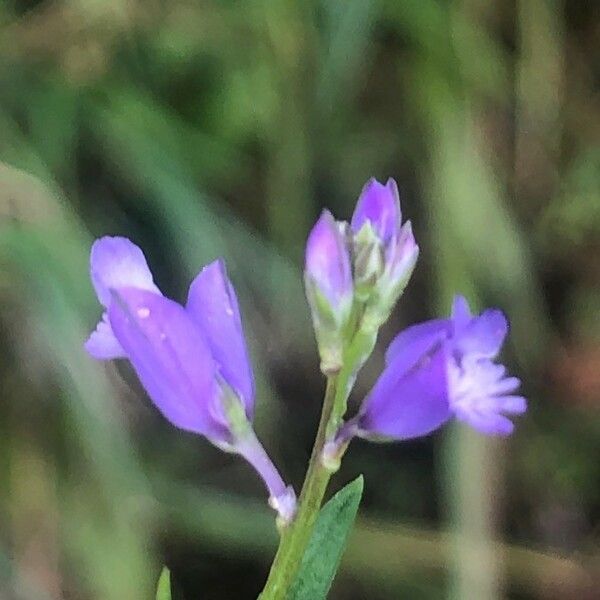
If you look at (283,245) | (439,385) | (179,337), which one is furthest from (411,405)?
(283,245)

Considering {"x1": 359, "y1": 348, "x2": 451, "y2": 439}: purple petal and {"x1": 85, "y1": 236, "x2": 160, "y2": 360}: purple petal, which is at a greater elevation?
{"x1": 85, "y1": 236, "x2": 160, "y2": 360}: purple petal

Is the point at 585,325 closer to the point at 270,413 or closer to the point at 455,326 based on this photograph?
the point at 270,413

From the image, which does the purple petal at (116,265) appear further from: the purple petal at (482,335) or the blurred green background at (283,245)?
the blurred green background at (283,245)

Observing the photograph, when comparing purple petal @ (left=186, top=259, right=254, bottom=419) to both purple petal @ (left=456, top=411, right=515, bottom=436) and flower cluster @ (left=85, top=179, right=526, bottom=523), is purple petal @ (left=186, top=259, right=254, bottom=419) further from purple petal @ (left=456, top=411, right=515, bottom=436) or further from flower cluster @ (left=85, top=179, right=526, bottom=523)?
purple petal @ (left=456, top=411, right=515, bottom=436)

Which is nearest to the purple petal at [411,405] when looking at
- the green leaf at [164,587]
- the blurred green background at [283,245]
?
the green leaf at [164,587]

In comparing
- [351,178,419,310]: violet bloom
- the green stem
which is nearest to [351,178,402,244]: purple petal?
[351,178,419,310]: violet bloom

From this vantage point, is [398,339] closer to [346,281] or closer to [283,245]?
[346,281]
